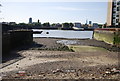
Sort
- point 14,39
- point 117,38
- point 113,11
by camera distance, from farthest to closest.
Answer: point 113,11, point 117,38, point 14,39

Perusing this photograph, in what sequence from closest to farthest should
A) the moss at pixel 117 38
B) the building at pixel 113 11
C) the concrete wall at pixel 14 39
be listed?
the concrete wall at pixel 14 39
the moss at pixel 117 38
the building at pixel 113 11

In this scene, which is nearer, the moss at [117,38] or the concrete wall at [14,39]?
the concrete wall at [14,39]

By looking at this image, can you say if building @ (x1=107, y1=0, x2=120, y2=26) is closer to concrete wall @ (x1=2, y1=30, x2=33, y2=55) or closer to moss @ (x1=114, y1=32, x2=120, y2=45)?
moss @ (x1=114, y1=32, x2=120, y2=45)

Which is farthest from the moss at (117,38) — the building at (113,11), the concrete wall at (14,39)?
the building at (113,11)

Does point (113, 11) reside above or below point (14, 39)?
above

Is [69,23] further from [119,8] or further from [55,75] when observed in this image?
[55,75]

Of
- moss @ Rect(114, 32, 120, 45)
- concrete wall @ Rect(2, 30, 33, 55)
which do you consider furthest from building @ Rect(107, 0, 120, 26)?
concrete wall @ Rect(2, 30, 33, 55)

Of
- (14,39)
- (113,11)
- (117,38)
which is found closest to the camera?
(14,39)

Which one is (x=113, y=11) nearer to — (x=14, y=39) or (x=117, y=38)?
(x=117, y=38)

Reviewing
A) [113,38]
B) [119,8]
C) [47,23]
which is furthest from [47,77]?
[47,23]

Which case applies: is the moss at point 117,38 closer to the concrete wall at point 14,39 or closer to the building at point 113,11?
the concrete wall at point 14,39

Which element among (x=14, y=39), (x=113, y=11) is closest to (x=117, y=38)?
(x=14, y=39)

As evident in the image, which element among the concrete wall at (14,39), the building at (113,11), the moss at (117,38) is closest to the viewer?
the concrete wall at (14,39)

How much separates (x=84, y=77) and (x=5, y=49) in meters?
15.6
